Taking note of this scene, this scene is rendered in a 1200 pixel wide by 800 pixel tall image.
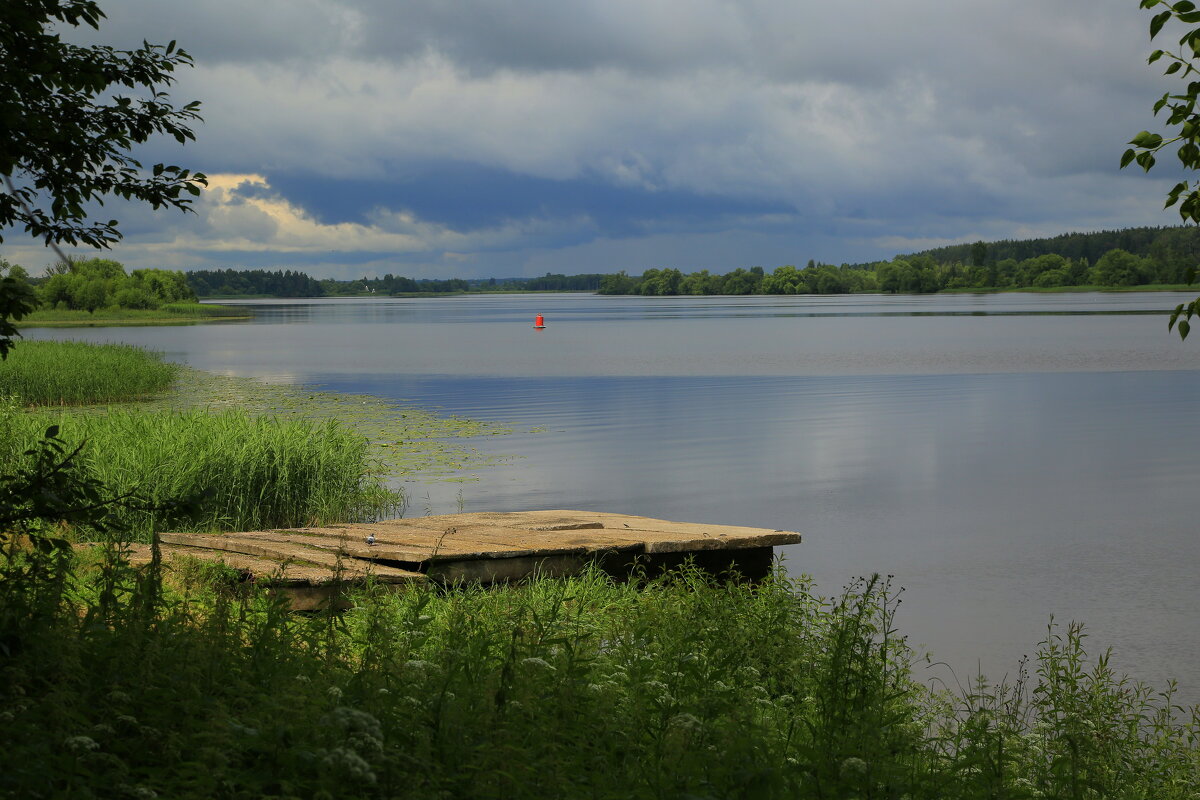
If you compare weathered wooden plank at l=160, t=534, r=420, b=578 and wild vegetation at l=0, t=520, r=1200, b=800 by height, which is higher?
wild vegetation at l=0, t=520, r=1200, b=800

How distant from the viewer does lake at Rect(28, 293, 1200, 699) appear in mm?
11789

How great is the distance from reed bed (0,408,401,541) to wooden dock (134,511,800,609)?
309cm

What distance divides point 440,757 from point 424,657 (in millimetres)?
2391

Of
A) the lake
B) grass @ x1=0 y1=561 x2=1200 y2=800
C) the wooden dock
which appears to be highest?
grass @ x1=0 y1=561 x2=1200 y2=800

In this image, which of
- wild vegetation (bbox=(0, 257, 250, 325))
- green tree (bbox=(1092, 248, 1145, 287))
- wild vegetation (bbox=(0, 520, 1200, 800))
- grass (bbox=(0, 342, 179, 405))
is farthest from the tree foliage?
green tree (bbox=(1092, 248, 1145, 287))

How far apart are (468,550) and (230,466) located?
20.1ft

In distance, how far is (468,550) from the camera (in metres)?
9.88

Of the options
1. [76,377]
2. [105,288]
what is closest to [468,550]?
[76,377]

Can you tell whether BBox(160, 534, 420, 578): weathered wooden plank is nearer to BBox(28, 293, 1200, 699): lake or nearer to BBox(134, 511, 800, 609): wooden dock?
BBox(134, 511, 800, 609): wooden dock

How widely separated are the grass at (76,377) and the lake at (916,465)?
6393 millimetres

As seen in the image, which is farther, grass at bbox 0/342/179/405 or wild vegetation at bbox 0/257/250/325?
wild vegetation at bbox 0/257/250/325

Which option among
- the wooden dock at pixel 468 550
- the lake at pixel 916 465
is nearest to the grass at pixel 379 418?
the lake at pixel 916 465

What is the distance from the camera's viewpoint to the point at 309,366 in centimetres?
4703

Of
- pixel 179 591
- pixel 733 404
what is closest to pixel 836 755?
pixel 179 591
